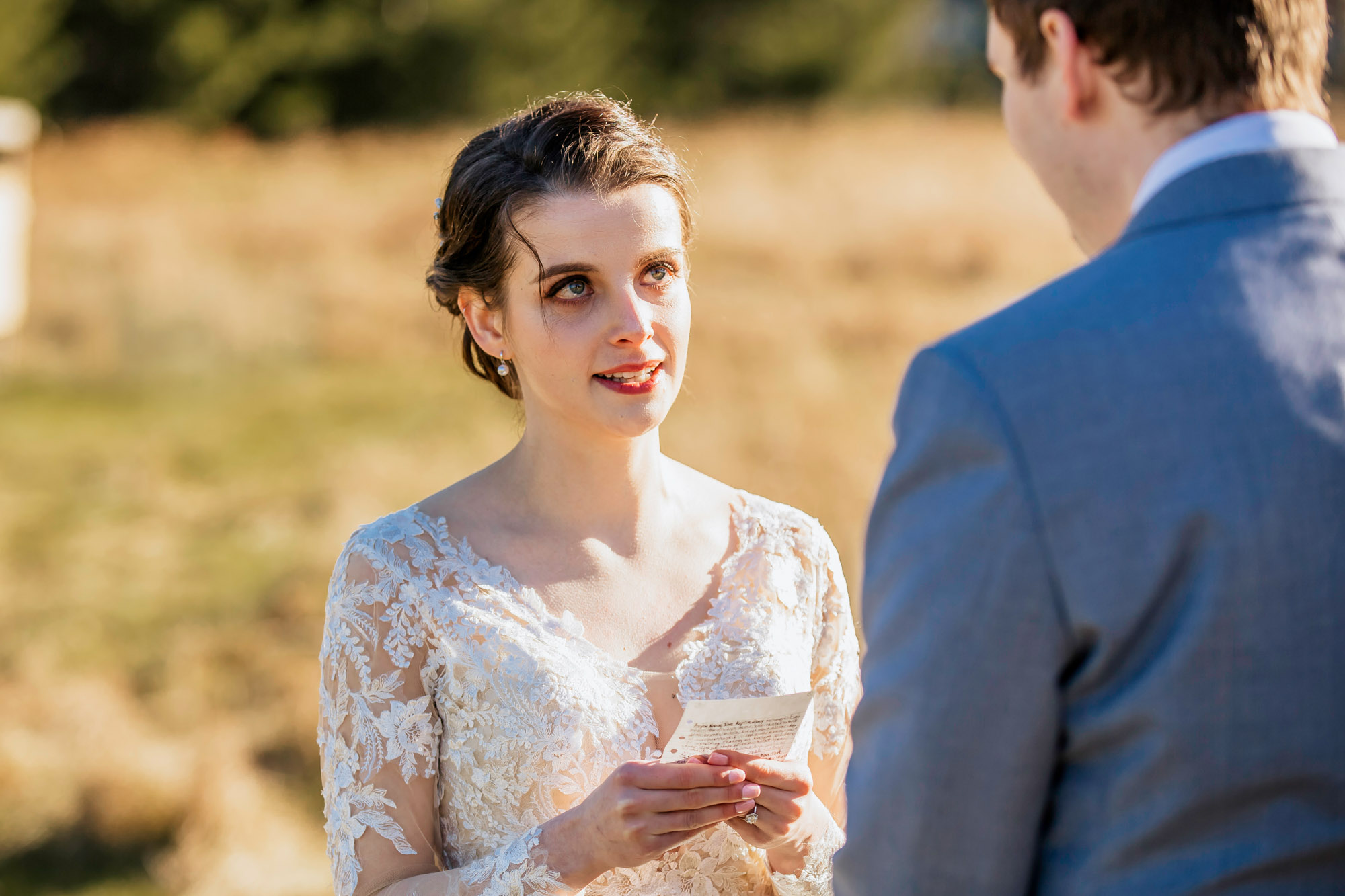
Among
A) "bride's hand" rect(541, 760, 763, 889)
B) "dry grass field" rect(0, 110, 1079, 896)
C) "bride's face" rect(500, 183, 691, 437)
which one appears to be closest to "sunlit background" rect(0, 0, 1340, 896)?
"dry grass field" rect(0, 110, 1079, 896)

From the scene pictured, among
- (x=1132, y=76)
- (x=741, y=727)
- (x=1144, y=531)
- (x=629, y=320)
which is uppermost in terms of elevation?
(x=629, y=320)

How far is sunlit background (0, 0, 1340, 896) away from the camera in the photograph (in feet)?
17.7

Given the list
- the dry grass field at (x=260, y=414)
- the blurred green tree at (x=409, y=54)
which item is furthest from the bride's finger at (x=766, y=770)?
the blurred green tree at (x=409, y=54)

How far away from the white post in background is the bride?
33.6 feet

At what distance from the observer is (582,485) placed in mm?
2508

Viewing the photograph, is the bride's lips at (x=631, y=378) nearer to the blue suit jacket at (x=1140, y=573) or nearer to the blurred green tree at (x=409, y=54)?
the blue suit jacket at (x=1140, y=573)

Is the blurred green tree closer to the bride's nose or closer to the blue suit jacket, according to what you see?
the bride's nose

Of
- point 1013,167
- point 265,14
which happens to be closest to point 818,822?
point 1013,167

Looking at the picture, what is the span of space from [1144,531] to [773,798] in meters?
1.01

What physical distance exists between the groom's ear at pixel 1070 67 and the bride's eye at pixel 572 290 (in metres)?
1.16

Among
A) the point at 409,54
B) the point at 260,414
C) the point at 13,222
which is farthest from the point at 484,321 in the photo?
the point at 409,54

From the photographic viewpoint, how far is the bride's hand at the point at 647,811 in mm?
1974

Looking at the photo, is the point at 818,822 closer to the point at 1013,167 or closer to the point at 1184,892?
the point at 1184,892

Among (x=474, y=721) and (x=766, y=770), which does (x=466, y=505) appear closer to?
(x=474, y=721)
